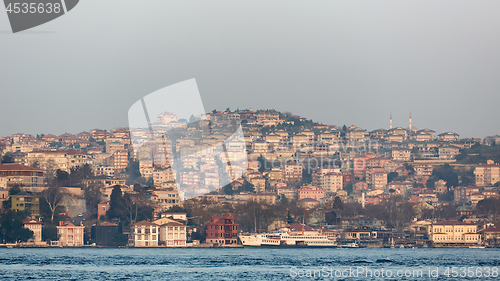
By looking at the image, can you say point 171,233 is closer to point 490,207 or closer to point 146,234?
point 146,234

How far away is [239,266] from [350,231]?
24.8m

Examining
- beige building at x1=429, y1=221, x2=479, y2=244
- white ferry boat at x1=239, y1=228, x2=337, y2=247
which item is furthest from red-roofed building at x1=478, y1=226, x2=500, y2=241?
white ferry boat at x1=239, y1=228, x2=337, y2=247

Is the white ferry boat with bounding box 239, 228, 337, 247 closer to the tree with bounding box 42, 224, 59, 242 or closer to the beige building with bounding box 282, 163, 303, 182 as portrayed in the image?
the tree with bounding box 42, 224, 59, 242

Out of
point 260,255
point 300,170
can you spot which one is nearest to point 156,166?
point 300,170

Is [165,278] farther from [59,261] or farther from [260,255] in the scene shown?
[260,255]

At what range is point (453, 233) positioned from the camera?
56375mm

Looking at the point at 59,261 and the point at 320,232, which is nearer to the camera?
the point at 59,261

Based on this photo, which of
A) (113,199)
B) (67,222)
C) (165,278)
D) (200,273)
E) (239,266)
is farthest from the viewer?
(113,199)

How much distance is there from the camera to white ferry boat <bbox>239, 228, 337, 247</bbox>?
51875 mm

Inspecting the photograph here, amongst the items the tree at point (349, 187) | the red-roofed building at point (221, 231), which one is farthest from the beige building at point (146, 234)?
the tree at point (349, 187)

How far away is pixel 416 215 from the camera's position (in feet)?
218

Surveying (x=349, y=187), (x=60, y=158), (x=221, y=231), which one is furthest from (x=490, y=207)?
(x=60, y=158)

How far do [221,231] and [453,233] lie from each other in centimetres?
1495

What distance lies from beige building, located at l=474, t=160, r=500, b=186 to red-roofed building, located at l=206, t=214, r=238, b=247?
44348 mm
